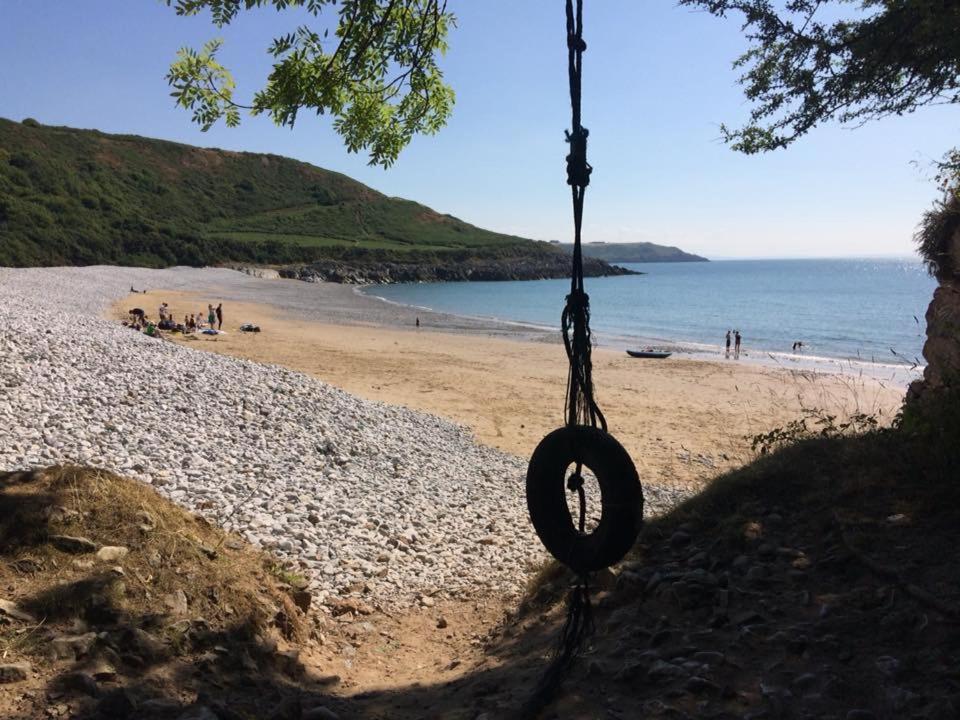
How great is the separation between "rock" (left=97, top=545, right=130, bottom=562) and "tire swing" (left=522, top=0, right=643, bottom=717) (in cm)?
301

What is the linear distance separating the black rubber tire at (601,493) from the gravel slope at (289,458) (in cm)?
323

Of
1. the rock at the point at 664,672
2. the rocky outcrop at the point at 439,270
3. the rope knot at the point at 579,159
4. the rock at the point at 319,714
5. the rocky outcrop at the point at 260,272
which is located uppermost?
the rocky outcrop at the point at 439,270

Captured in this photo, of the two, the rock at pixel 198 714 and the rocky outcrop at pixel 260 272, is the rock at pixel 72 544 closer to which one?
the rock at pixel 198 714

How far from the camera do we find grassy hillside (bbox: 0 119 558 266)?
260 feet

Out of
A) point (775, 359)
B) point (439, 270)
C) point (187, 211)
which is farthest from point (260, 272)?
point (775, 359)

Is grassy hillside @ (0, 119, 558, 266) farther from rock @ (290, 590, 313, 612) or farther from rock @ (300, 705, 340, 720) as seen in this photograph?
rock @ (300, 705, 340, 720)

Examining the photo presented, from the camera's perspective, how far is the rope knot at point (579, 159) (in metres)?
3.76

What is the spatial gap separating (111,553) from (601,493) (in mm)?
3448

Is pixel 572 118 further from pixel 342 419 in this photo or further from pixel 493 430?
pixel 493 430

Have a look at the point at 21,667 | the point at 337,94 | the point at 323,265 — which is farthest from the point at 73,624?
the point at 323,265

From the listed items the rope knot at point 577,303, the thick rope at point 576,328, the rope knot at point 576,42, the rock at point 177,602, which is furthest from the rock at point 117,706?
the rope knot at point 576,42

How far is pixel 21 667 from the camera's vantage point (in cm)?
348

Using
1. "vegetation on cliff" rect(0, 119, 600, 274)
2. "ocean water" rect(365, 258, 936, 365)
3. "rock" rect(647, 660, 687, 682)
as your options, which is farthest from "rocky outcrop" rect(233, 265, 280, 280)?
"rock" rect(647, 660, 687, 682)

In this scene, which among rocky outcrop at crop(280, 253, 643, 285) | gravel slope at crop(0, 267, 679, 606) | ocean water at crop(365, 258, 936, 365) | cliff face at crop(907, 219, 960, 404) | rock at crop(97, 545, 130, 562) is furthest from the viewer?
rocky outcrop at crop(280, 253, 643, 285)
